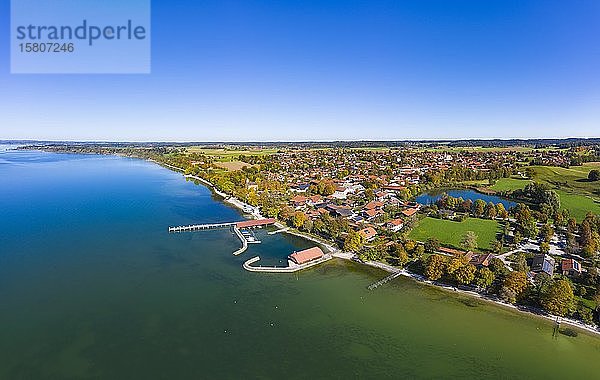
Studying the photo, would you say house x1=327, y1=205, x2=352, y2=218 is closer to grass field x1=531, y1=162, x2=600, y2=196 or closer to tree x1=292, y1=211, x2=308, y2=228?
tree x1=292, y1=211, x2=308, y2=228

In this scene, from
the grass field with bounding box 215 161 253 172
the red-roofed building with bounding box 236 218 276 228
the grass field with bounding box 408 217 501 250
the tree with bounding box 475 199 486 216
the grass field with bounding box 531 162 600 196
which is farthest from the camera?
the grass field with bounding box 215 161 253 172

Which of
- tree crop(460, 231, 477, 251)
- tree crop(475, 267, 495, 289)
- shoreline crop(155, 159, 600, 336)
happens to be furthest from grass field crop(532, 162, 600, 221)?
shoreline crop(155, 159, 600, 336)

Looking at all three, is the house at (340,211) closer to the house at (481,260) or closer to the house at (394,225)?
the house at (394,225)

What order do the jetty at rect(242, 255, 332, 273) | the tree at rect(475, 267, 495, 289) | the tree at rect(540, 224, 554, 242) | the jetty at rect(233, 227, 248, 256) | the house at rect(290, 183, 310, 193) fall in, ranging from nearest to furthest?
the tree at rect(475, 267, 495, 289) → the jetty at rect(242, 255, 332, 273) → the jetty at rect(233, 227, 248, 256) → the tree at rect(540, 224, 554, 242) → the house at rect(290, 183, 310, 193)

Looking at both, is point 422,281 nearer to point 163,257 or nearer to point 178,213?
point 163,257

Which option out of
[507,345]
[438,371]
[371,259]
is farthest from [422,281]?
[438,371]

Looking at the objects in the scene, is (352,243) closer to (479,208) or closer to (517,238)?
(517,238)

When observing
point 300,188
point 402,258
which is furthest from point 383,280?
point 300,188
